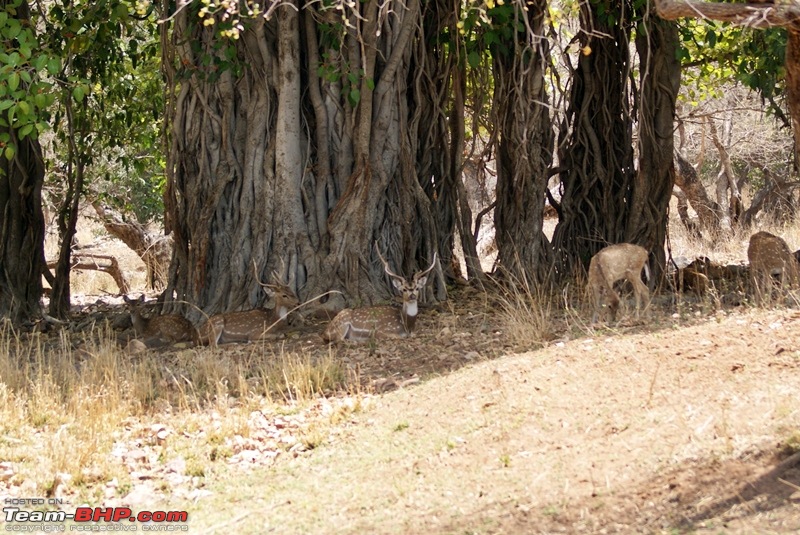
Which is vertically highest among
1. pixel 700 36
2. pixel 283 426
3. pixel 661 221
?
pixel 700 36

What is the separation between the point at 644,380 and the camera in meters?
6.54

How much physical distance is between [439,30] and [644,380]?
5520mm

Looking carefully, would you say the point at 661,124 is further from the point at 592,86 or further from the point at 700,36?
the point at 700,36

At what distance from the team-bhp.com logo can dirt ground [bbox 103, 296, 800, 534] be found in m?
0.15

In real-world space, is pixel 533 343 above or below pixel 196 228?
below

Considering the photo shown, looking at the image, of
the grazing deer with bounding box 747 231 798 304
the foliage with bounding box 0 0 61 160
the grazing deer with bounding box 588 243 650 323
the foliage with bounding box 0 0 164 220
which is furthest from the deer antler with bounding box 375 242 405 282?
the grazing deer with bounding box 747 231 798 304

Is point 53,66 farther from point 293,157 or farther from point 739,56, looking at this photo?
point 739,56

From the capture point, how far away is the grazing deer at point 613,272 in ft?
29.9

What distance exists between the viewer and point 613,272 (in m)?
9.27

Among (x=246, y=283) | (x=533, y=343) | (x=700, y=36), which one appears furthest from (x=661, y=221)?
(x=246, y=283)

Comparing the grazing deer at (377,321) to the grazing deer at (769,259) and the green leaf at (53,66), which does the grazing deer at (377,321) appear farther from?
the grazing deer at (769,259)

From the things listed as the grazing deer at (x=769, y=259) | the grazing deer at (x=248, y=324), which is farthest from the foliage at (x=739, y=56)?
the grazing deer at (x=248, y=324)

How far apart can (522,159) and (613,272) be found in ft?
7.18

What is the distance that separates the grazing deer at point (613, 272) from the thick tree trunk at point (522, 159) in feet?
4.75
